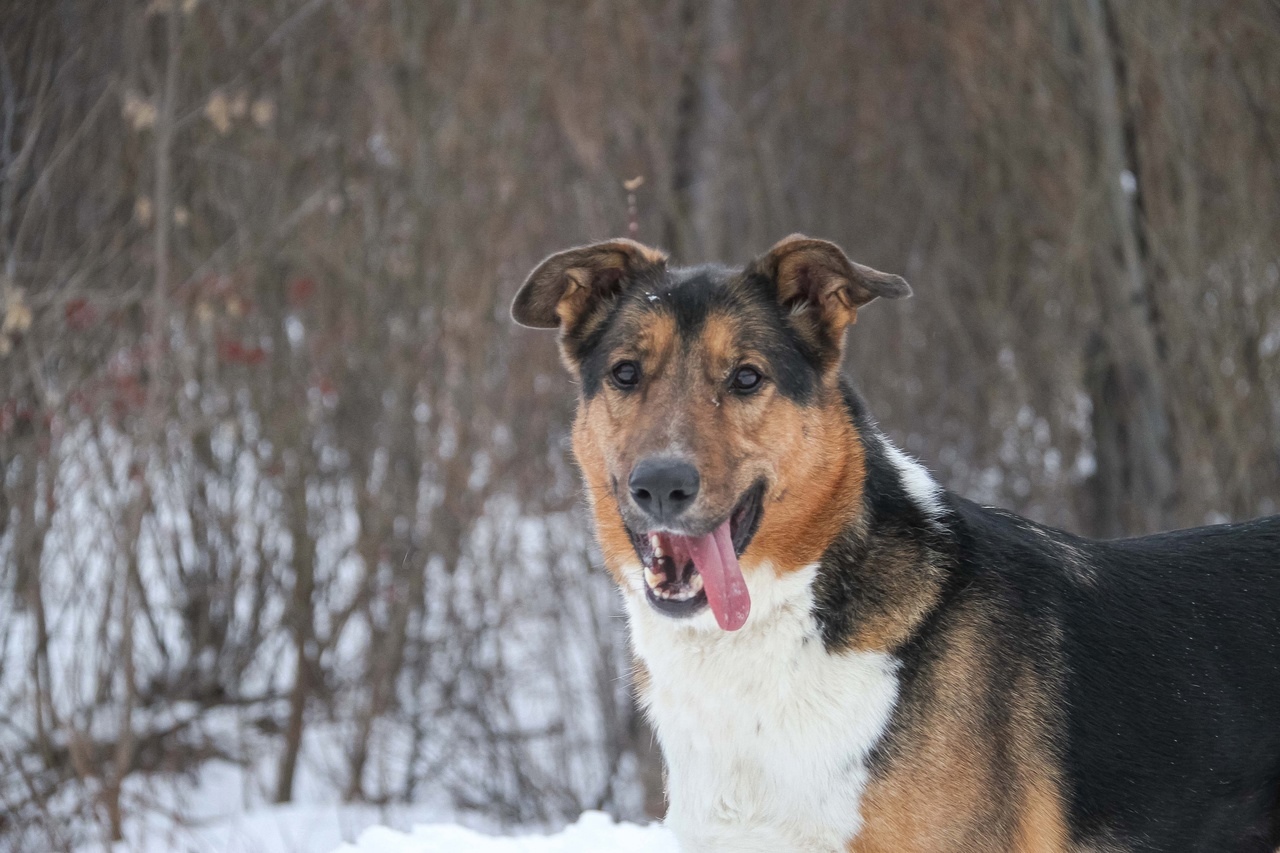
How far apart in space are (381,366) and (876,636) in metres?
5.75

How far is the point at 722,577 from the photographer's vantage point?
3055 mm

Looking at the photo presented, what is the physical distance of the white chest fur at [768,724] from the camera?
9.71 feet

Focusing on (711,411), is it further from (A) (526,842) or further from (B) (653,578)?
(A) (526,842)

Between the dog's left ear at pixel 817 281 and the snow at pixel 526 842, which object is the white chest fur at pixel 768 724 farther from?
the snow at pixel 526 842

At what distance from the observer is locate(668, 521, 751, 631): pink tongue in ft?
9.97

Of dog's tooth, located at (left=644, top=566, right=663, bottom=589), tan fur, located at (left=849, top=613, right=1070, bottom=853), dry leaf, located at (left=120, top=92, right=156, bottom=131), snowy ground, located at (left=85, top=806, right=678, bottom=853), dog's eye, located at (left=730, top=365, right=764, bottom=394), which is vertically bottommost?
snowy ground, located at (left=85, top=806, right=678, bottom=853)

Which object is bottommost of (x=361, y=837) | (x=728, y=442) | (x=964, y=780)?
(x=361, y=837)

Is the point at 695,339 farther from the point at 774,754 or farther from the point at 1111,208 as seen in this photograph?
the point at 1111,208

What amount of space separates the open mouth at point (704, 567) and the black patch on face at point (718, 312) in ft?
1.25

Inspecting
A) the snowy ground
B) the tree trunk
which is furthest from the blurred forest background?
the snowy ground

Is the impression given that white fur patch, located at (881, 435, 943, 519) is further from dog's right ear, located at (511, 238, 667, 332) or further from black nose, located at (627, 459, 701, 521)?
dog's right ear, located at (511, 238, 667, 332)

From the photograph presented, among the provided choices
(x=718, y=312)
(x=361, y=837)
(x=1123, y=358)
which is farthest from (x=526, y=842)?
(x=1123, y=358)

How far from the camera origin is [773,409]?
10.8 ft

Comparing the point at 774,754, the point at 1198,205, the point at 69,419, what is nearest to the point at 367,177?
the point at 69,419
